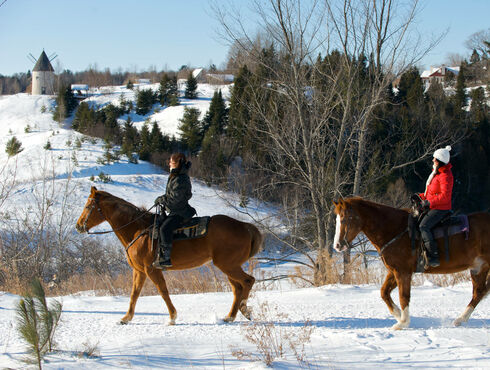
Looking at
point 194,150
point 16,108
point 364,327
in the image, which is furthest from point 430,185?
point 16,108

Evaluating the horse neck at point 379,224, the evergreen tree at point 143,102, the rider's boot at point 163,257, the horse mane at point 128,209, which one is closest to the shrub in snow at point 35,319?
the rider's boot at point 163,257

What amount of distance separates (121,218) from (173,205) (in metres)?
1.01

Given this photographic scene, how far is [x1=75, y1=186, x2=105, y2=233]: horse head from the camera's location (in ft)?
23.4

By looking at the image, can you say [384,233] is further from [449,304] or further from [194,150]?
[194,150]

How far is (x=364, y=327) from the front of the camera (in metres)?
6.21

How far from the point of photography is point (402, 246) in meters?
6.28

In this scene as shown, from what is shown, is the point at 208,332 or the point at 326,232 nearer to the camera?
the point at 208,332

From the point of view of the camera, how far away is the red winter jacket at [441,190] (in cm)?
621

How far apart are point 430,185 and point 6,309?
7111 millimetres

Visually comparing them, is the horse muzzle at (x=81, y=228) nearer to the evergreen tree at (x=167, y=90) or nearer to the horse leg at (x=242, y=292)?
the horse leg at (x=242, y=292)

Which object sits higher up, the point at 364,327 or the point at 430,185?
the point at 430,185

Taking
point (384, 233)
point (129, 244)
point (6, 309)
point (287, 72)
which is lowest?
point (6, 309)

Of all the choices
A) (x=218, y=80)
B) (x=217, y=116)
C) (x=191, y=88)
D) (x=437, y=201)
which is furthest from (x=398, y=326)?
(x=218, y=80)

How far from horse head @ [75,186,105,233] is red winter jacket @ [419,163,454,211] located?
16.6ft
